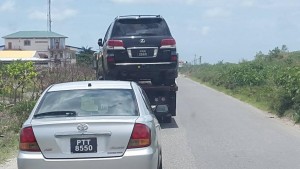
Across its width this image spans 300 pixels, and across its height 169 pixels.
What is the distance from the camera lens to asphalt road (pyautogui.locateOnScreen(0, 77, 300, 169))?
37.5 ft

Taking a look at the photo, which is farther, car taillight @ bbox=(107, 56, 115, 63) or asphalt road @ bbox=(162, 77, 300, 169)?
car taillight @ bbox=(107, 56, 115, 63)

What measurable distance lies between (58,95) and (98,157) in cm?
Result: 138

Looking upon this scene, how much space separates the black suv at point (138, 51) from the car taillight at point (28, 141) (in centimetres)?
924

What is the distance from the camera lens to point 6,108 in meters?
18.1

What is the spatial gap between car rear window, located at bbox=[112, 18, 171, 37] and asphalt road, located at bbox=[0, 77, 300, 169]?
2678 millimetres

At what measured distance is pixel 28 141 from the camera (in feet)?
24.7

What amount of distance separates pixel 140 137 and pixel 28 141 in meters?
1.35

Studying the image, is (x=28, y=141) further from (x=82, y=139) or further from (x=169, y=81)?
(x=169, y=81)

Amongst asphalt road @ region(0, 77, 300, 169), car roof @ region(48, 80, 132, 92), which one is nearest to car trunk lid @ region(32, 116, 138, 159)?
car roof @ region(48, 80, 132, 92)

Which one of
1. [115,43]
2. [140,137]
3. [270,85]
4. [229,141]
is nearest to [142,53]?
[115,43]

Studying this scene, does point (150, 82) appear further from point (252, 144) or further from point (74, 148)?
point (74, 148)

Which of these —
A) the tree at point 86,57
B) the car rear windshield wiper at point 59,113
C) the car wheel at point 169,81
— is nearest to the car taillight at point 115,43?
the car wheel at point 169,81

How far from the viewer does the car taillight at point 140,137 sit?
24.7ft

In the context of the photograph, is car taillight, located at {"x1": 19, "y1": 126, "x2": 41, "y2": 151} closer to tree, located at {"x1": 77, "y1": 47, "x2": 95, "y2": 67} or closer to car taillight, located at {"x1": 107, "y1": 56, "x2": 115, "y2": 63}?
car taillight, located at {"x1": 107, "y1": 56, "x2": 115, "y2": 63}
